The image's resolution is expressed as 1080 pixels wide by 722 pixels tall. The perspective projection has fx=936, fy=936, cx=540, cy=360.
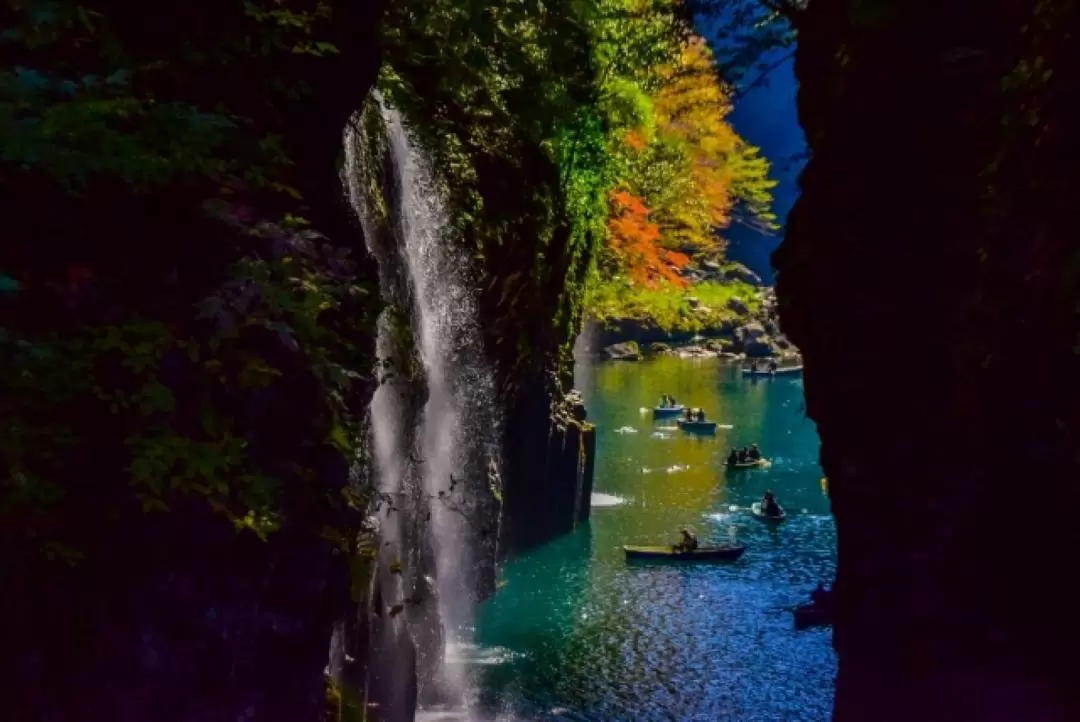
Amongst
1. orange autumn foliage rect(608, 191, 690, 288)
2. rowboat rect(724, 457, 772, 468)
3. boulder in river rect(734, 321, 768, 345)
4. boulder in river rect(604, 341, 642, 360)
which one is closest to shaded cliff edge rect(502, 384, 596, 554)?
orange autumn foliage rect(608, 191, 690, 288)

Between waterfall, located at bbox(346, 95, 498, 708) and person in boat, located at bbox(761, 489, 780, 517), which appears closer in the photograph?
waterfall, located at bbox(346, 95, 498, 708)

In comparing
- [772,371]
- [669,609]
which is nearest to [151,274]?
[669,609]

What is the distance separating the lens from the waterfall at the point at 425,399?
31.1 feet

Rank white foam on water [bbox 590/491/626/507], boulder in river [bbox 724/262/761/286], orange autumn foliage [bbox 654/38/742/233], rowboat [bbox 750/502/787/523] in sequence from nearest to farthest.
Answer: rowboat [bbox 750/502/787/523] → orange autumn foliage [bbox 654/38/742/233] → white foam on water [bbox 590/491/626/507] → boulder in river [bbox 724/262/761/286]

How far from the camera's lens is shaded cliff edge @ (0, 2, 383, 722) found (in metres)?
4.20

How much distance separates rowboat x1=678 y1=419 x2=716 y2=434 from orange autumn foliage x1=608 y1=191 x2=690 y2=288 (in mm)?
9063

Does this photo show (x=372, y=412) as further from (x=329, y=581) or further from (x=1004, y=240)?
(x=1004, y=240)

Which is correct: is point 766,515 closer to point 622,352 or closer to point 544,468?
point 544,468

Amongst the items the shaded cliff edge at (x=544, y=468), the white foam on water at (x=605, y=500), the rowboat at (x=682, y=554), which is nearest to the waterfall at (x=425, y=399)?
the shaded cliff edge at (x=544, y=468)

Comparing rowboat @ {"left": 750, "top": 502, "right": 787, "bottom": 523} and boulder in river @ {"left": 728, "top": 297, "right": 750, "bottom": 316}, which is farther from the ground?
boulder in river @ {"left": 728, "top": 297, "right": 750, "bottom": 316}

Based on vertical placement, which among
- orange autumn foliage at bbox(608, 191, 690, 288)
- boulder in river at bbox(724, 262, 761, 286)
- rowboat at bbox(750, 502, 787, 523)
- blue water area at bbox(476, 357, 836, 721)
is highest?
boulder in river at bbox(724, 262, 761, 286)

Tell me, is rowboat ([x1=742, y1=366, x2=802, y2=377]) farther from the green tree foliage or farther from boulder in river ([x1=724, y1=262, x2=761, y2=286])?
the green tree foliage

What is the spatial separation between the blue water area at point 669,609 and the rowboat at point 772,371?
18.8m

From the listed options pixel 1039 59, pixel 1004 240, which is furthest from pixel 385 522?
pixel 1039 59
